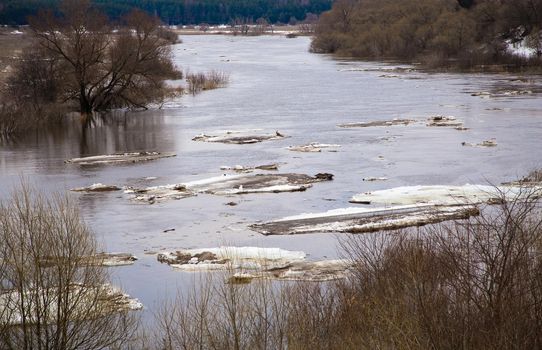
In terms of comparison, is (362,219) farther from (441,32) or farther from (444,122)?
(441,32)

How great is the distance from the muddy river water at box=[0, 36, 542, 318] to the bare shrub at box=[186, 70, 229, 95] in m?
1.35

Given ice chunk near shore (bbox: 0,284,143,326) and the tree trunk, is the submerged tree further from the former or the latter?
ice chunk near shore (bbox: 0,284,143,326)

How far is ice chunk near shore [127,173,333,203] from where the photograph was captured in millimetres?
22391

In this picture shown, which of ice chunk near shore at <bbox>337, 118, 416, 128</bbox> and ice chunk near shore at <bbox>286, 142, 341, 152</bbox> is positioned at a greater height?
ice chunk near shore at <bbox>337, 118, 416, 128</bbox>

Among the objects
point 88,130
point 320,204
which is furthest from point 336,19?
point 320,204

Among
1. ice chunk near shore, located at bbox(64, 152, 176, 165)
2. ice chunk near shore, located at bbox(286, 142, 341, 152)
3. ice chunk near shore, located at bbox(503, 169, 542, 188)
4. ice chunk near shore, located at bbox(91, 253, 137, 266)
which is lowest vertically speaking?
ice chunk near shore, located at bbox(91, 253, 137, 266)

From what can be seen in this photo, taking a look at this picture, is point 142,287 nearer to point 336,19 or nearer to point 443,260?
point 443,260

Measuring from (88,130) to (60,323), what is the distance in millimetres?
27711

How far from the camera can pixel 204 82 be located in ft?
173

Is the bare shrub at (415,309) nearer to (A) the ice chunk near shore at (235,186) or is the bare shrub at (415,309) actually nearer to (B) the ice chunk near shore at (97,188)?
(A) the ice chunk near shore at (235,186)

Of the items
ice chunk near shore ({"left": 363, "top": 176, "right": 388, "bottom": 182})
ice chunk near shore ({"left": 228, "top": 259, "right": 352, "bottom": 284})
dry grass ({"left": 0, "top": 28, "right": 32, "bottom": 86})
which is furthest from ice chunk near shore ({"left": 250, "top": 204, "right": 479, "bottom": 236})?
dry grass ({"left": 0, "top": 28, "right": 32, "bottom": 86})

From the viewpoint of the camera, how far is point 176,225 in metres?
19.2

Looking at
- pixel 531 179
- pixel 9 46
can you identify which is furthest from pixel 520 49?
pixel 9 46

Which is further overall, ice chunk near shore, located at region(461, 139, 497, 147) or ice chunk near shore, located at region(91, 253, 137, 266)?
ice chunk near shore, located at region(461, 139, 497, 147)
